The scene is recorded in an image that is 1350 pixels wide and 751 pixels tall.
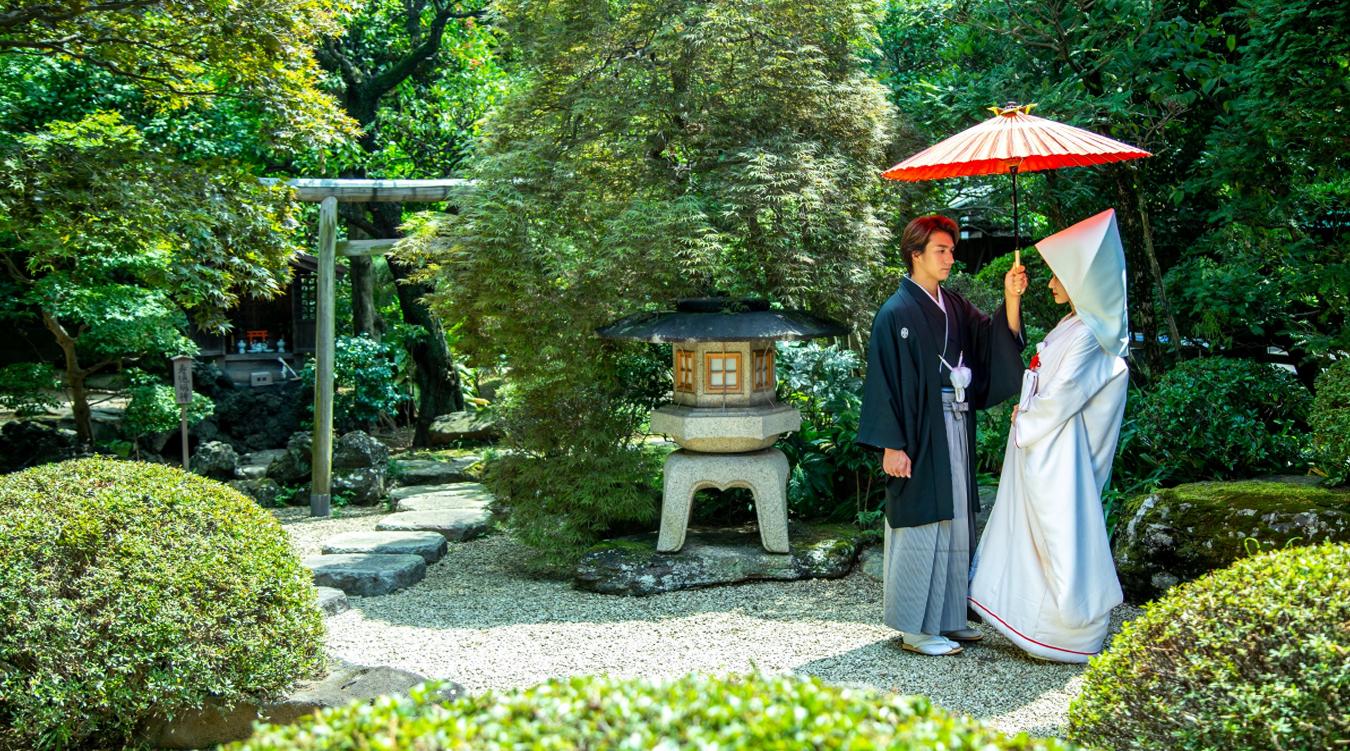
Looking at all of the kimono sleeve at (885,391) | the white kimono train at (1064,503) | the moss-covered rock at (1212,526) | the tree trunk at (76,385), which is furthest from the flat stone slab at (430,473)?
the white kimono train at (1064,503)

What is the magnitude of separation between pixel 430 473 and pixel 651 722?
1004cm

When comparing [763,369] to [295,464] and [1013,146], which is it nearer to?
[1013,146]

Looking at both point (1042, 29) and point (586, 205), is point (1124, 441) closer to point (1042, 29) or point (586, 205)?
point (1042, 29)

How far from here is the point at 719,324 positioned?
6.61 meters

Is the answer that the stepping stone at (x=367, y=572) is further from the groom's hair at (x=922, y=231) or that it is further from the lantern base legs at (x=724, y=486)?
the groom's hair at (x=922, y=231)

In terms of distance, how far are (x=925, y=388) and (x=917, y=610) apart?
3.28 feet

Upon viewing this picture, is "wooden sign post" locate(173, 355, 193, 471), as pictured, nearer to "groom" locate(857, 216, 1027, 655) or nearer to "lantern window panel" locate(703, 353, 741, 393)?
"lantern window panel" locate(703, 353, 741, 393)

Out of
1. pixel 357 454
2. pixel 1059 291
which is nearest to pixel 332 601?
pixel 1059 291

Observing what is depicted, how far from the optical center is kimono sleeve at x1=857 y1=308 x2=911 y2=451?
17.2 ft

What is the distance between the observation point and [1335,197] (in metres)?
7.16

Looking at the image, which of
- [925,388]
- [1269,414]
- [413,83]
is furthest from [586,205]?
[413,83]

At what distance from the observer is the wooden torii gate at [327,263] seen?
10.1 m

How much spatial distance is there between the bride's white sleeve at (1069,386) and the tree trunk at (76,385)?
1059 cm

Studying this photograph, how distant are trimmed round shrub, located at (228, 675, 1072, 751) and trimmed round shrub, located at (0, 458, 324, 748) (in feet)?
6.98
